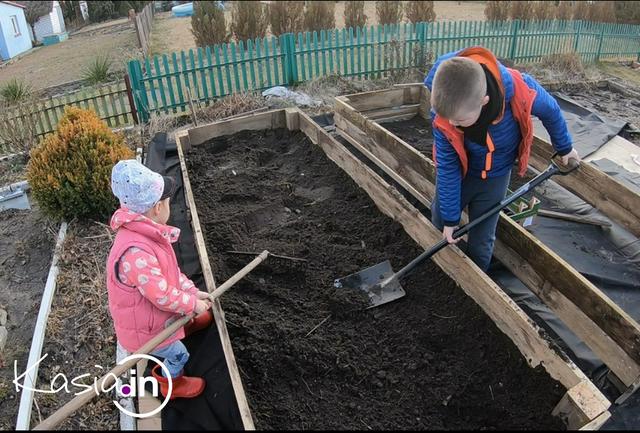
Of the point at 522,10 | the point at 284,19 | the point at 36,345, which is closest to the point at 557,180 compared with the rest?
the point at 36,345

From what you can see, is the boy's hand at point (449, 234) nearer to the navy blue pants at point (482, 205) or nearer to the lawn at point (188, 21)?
the navy blue pants at point (482, 205)

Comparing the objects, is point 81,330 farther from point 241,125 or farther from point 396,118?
point 396,118

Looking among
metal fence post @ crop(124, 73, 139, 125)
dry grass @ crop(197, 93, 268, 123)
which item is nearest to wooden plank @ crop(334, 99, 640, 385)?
dry grass @ crop(197, 93, 268, 123)

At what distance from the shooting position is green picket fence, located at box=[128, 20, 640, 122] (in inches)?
286

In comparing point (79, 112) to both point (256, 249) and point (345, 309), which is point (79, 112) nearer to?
point (256, 249)

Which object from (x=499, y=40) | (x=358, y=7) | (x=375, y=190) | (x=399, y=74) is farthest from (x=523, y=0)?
(x=375, y=190)

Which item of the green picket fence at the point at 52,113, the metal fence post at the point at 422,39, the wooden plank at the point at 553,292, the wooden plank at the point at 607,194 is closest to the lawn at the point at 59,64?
the green picket fence at the point at 52,113

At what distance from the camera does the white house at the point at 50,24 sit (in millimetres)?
15601

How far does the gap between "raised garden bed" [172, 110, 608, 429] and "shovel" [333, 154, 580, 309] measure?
0.09 metres

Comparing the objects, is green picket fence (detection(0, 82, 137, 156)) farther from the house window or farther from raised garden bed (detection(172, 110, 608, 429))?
the house window

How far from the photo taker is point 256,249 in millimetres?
3598

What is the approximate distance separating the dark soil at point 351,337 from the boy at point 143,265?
53cm

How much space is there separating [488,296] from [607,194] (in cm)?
176

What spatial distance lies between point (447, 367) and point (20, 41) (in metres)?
13.0
